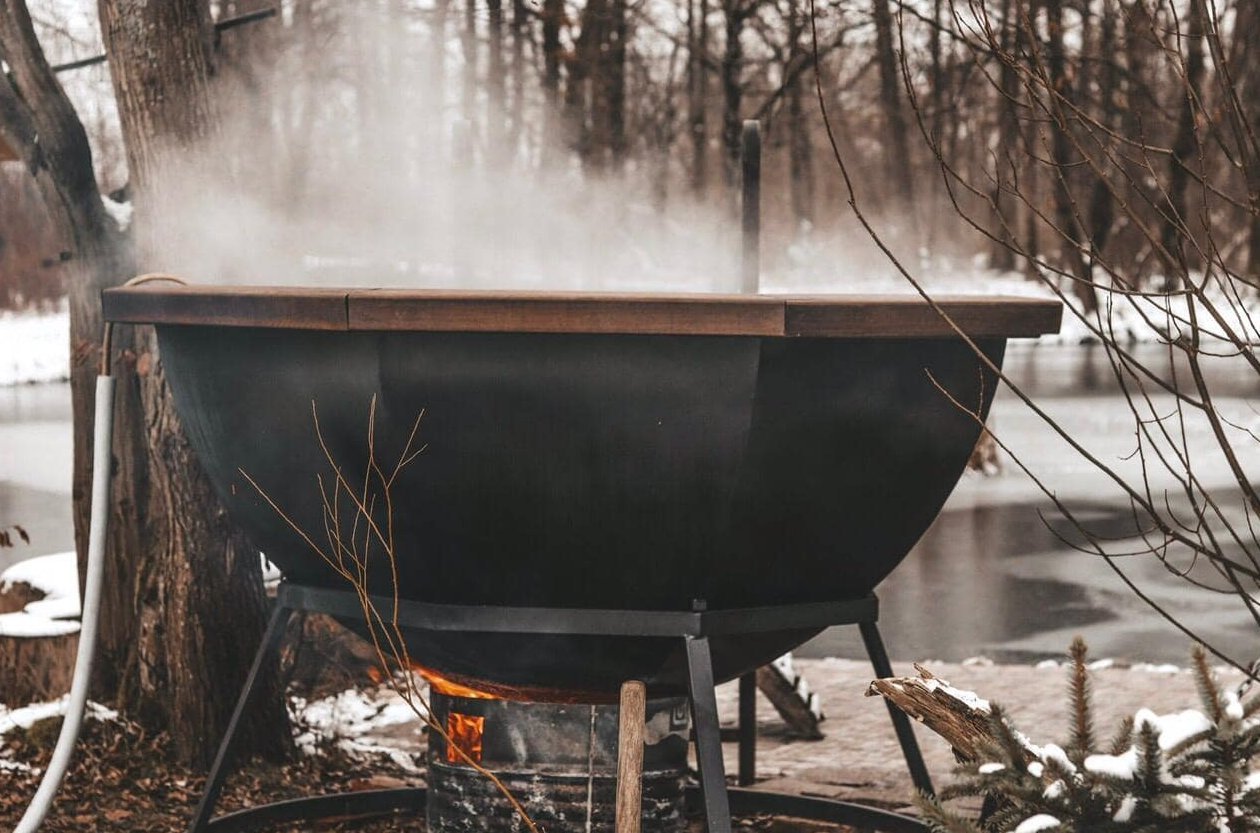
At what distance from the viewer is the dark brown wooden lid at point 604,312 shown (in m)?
2.32

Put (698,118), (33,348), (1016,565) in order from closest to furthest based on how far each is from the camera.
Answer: (1016,565), (698,118), (33,348)

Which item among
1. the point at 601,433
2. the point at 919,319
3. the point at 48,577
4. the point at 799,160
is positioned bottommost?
the point at 48,577

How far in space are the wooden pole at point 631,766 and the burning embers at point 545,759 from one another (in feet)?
1.23

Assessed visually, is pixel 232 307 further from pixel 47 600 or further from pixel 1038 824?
pixel 47 600

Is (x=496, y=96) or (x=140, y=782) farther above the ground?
(x=496, y=96)

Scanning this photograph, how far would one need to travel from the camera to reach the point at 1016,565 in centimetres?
802

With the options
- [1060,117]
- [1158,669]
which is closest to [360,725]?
[1158,669]

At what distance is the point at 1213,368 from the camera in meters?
20.6

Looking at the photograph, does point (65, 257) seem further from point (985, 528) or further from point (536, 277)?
point (985, 528)

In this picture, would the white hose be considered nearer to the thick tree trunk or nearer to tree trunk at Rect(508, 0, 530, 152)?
the thick tree trunk

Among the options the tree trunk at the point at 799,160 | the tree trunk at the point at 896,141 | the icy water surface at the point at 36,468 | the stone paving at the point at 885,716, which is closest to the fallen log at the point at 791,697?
the stone paving at the point at 885,716

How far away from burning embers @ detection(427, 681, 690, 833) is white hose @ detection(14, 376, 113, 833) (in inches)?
27.8

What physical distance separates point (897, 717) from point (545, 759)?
0.68 meters

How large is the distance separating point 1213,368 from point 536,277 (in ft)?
A: 58.3
